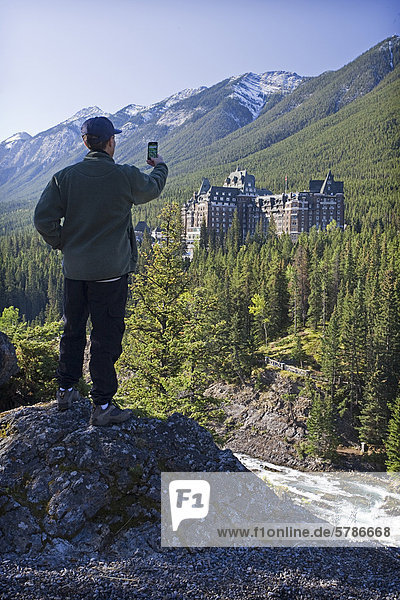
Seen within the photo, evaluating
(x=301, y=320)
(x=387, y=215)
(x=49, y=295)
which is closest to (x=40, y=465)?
(x=301, y=320)

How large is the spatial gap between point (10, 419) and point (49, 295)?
326 feet

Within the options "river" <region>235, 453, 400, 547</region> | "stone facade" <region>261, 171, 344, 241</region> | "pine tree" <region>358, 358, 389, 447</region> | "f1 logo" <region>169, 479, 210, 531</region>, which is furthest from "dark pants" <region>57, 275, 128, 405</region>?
"stone facade" <region>261, 171, 344, 241</region>

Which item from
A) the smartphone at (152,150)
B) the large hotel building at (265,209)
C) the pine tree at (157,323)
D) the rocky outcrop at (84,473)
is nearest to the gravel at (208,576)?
the rocky outcrop at (84,473)

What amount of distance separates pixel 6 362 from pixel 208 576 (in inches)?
165

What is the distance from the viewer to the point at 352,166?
193625mm

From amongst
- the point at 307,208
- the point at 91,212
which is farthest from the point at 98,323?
the point at 307,208

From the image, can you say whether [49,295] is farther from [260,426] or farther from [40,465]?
[40,465]

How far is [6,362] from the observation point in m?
6.58

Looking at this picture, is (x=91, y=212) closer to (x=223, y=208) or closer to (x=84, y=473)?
(x=84, y=473)

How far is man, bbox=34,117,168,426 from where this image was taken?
4.74m

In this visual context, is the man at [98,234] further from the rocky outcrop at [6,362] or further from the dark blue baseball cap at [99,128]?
the rocky outcrop at [6,362]

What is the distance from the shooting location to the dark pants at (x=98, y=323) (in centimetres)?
499

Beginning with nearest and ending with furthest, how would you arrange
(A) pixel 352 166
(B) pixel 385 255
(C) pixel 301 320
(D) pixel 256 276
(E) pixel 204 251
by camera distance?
(C) pixel 301 320
(D) pixel 256 276
(B) pixel 385 255
(E) pixel 204 251
(A) pixel 352 166

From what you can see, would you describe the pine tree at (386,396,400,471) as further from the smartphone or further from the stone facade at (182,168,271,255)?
the stone facade at (182,168,271,255)
